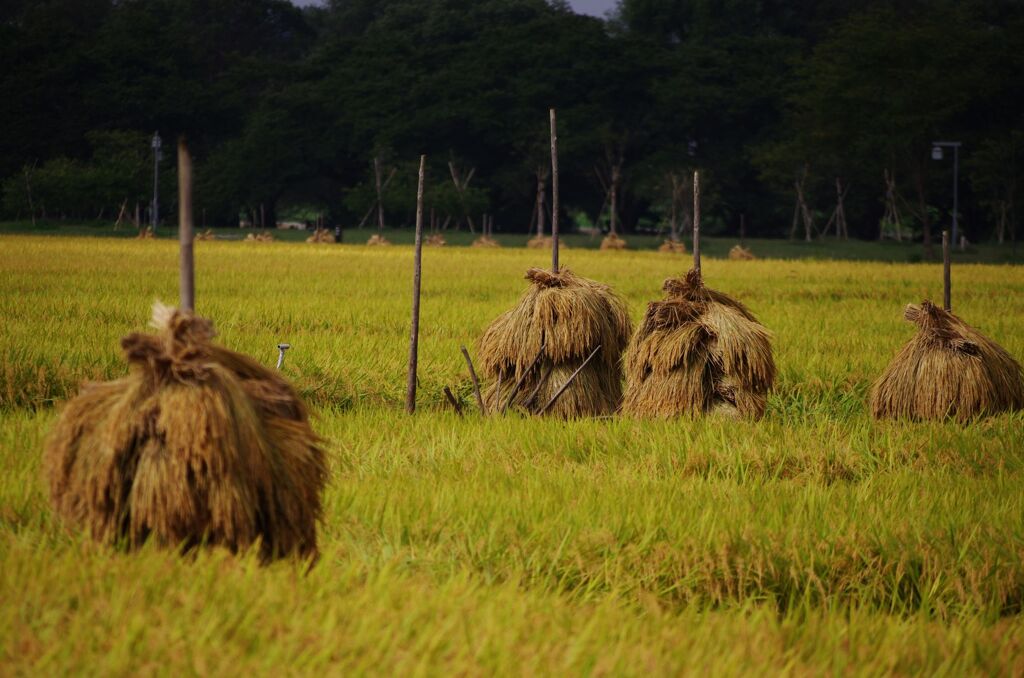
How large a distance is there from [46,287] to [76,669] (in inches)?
623

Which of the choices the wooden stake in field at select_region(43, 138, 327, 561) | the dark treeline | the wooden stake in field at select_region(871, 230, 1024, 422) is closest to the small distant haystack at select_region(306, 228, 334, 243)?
the dark treeline

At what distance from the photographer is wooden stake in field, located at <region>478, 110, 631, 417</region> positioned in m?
9.09

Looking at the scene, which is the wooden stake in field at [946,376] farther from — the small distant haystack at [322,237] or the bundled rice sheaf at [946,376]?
the small distant haystack at [322,237]

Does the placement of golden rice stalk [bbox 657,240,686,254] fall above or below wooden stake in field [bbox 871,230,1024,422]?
above

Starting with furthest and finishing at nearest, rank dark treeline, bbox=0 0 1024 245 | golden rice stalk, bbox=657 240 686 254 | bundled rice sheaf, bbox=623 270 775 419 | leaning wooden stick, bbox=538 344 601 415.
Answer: dark treeline, bbox=0 0 1024 245
golden rice stalk, bbox=657 240 686 254
leaning wooden stick, bbox=538 344 601 415
bundled rice sheaf, bbox=623 270 775 419

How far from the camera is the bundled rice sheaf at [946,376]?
9258mm

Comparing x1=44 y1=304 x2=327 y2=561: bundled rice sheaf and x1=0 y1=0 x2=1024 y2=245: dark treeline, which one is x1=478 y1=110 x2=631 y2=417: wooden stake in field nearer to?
x1=44 y1=304 x2=327 y2=561: bundled rice sheaf

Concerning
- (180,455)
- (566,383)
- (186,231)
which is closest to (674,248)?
(566,383)

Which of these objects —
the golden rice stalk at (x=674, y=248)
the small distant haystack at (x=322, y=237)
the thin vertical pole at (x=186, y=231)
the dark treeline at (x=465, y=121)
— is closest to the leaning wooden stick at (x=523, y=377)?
the thin vertical pole at (x=186, y=231)

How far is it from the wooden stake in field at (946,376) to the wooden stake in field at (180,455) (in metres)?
6.40

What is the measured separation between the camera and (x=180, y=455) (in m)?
3.62

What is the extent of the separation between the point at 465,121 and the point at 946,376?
54.7 m

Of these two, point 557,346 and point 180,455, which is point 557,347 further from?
point 180,455

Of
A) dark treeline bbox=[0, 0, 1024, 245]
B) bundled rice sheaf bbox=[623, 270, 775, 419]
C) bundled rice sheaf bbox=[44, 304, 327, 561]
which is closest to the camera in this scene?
bundled rice sheaf bbox=[44, 304, 327, 561]
